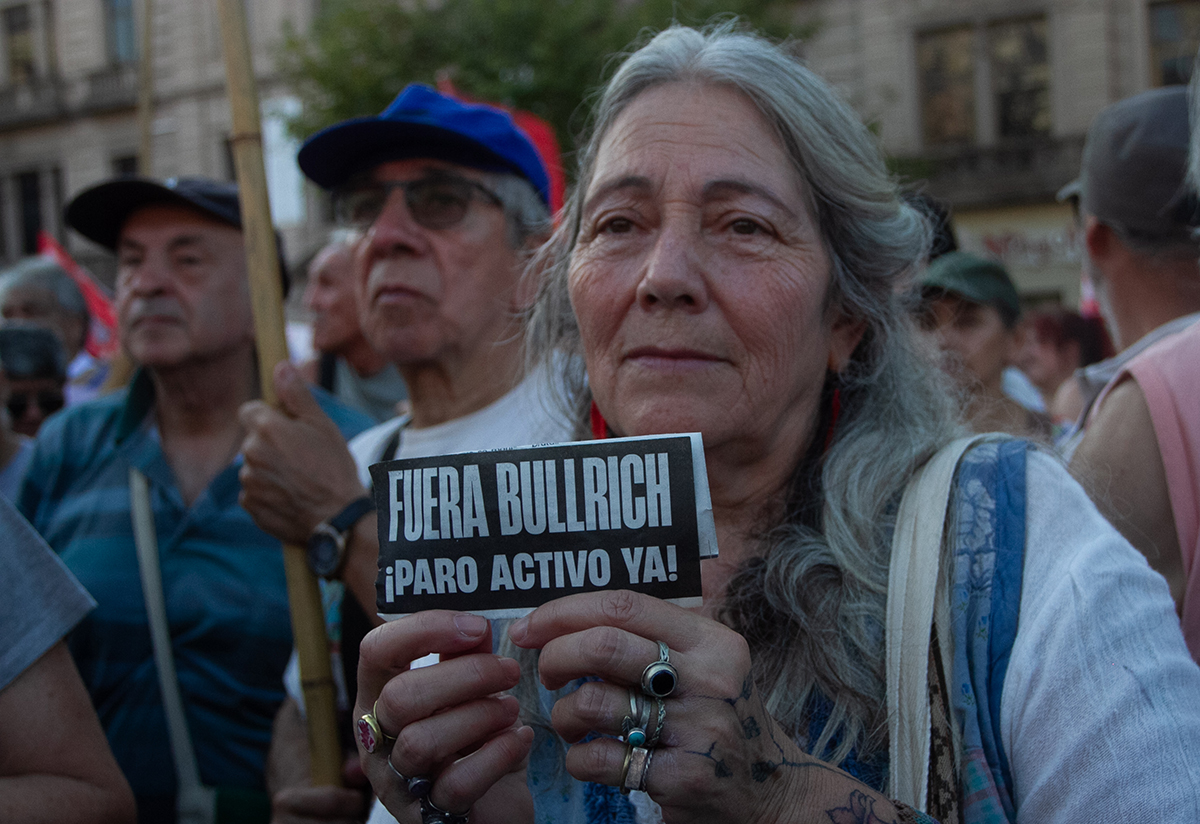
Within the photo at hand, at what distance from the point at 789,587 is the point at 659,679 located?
1.61 ft

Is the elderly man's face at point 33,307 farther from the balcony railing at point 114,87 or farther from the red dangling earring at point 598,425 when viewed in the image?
the balcony railing at point 114,87

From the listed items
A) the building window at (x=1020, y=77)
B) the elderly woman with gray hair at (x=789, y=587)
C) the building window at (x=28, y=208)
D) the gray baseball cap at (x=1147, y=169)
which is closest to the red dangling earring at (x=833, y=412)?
the elderly woman with gray hair at (x=789, y=587)

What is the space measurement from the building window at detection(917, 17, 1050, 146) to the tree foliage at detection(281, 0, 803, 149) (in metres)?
2.91

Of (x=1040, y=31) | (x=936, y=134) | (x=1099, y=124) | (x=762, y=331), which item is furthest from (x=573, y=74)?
(x=762, y=331)

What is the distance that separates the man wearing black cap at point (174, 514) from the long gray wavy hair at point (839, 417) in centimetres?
121

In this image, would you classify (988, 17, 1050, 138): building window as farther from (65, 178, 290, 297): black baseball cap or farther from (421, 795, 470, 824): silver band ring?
(421, 795, 470, 824): silver band ring

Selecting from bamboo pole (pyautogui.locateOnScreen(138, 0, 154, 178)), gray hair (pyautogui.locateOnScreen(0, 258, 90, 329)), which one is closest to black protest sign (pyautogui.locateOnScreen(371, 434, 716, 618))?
bamboo pole (pyautogui.locateOnScreen(138, 0, 154, 178))

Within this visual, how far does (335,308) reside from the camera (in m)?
5.03

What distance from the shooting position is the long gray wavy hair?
1.48 meters

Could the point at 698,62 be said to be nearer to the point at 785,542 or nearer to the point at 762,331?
the point at 762,331

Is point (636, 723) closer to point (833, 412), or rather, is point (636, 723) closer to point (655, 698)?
point (655, 698)

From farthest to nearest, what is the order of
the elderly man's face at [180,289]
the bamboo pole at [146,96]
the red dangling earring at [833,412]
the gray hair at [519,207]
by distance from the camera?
1. the bamboo pole at [146,96]
2. the elderly man's face at [180,289]
3. the gray hair at [519,207]
4. the red dangling earring at [833,412]

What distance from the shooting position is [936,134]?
17.8 meters

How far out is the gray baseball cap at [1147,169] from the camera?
2.39 meters
